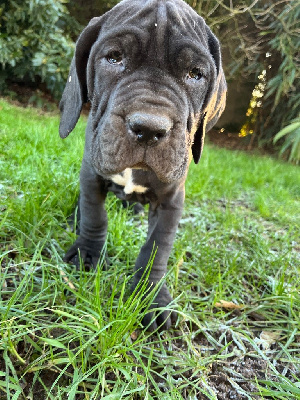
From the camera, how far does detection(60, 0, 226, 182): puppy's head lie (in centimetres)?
147

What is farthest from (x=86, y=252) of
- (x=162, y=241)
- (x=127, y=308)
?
(x=127, y=308)

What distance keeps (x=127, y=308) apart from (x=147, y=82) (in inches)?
37.7

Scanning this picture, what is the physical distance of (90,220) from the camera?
2076 mm

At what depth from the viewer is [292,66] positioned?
26.4 feet

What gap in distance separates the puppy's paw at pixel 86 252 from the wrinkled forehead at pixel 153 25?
3.62 feet

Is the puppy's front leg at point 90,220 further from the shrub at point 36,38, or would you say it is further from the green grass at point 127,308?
the shrub at point 36,38

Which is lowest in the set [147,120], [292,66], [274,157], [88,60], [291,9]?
[274,157]

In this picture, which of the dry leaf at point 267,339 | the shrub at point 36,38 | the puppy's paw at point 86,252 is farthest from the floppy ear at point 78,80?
the shrub at point 36,38

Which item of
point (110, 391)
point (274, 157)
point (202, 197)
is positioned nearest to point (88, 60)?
point (110, 391)

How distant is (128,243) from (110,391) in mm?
1157

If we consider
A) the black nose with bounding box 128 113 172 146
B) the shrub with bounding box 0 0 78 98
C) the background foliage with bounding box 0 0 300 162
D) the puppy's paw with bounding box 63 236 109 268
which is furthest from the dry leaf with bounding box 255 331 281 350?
the shrub with bounding box 0 0 78 98

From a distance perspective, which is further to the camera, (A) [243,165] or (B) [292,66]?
(B) [292,66]

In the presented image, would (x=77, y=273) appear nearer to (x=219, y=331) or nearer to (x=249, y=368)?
(x=219, y=331)

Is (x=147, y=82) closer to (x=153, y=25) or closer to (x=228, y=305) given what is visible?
(x=153, y=25)
